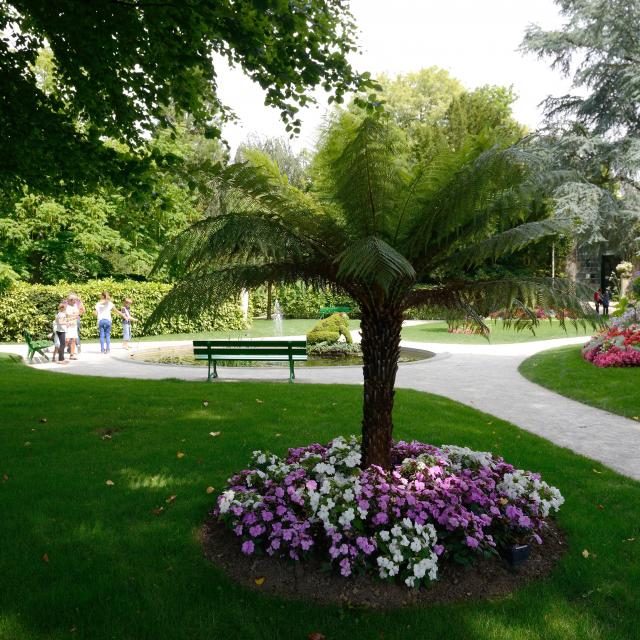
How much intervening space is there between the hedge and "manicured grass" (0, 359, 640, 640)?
12.2 meters

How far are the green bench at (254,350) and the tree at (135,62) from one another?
12.5 ft

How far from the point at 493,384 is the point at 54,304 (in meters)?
16.2

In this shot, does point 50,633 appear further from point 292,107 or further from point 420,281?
point 292,107

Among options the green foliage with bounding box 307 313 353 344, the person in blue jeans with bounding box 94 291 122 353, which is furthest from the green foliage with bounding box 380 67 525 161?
the person in blue jeans with bounding box 94 291 122 353

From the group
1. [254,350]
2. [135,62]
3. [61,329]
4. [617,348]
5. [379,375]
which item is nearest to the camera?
[379,375]

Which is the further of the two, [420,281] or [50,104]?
[50,104]

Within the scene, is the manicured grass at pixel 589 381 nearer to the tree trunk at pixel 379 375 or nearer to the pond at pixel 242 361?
the pond at pixel 242 361

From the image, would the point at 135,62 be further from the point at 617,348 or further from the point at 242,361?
the point at 617,348

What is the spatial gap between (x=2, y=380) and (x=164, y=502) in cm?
687

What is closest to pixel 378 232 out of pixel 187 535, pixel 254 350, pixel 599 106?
pixel 187 535

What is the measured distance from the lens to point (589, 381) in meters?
9.77

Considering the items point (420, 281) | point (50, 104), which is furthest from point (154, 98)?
point (420, 281)

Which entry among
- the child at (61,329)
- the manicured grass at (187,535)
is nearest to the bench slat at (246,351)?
the manicured grass at (187,535)

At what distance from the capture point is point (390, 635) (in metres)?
2.77
